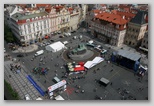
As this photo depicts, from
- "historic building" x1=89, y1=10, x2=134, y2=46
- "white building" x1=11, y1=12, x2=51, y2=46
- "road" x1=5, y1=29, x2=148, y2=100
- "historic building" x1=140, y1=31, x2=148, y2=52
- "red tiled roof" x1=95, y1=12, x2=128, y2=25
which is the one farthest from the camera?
"red tiled roof" x1=95, y1=12, x2=128, y2=25

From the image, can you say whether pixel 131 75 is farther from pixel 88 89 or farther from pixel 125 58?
pixel 88 89

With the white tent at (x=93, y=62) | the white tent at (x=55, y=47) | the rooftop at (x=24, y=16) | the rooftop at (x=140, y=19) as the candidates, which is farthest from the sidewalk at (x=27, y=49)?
the rooftop at (x=140, y=19)

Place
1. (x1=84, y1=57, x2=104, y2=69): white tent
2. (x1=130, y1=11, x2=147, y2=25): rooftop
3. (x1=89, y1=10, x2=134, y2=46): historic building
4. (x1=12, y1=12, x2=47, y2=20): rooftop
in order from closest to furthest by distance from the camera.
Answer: (x1=84, y1=57, x2=104, y2=69): white tent < (x1=130, y1=11, x2=147, y2=25): rooftop < (x1=12, y1=12, x2=47, y2=20): rooftop < (x1=89, y1=10, x2=134, y2=46): historic building

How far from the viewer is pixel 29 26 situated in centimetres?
8438

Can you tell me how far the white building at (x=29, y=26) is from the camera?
271 feet

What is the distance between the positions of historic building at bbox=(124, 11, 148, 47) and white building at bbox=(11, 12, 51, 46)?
1739 inches

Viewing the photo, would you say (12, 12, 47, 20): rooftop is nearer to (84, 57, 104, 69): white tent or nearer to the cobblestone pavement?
the cobblestone pavement

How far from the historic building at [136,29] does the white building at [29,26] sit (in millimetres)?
44181

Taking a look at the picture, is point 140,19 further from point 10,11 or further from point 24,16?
point 10,11

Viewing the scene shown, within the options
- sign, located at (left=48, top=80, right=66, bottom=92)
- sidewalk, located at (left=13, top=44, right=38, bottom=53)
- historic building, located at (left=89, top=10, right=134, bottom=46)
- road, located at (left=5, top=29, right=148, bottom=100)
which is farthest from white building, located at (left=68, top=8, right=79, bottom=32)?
sign, located at (left=48, top=80, right=66, bottom=92)

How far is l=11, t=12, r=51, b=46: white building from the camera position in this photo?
8256 centimetres

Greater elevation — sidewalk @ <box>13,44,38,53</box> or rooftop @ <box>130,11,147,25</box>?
rooftop @ <box>130,11,147,25</box>

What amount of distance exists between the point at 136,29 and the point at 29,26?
5370cm

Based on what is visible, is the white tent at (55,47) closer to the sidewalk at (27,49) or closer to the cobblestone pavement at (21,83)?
the sidewalk at (27,49)
